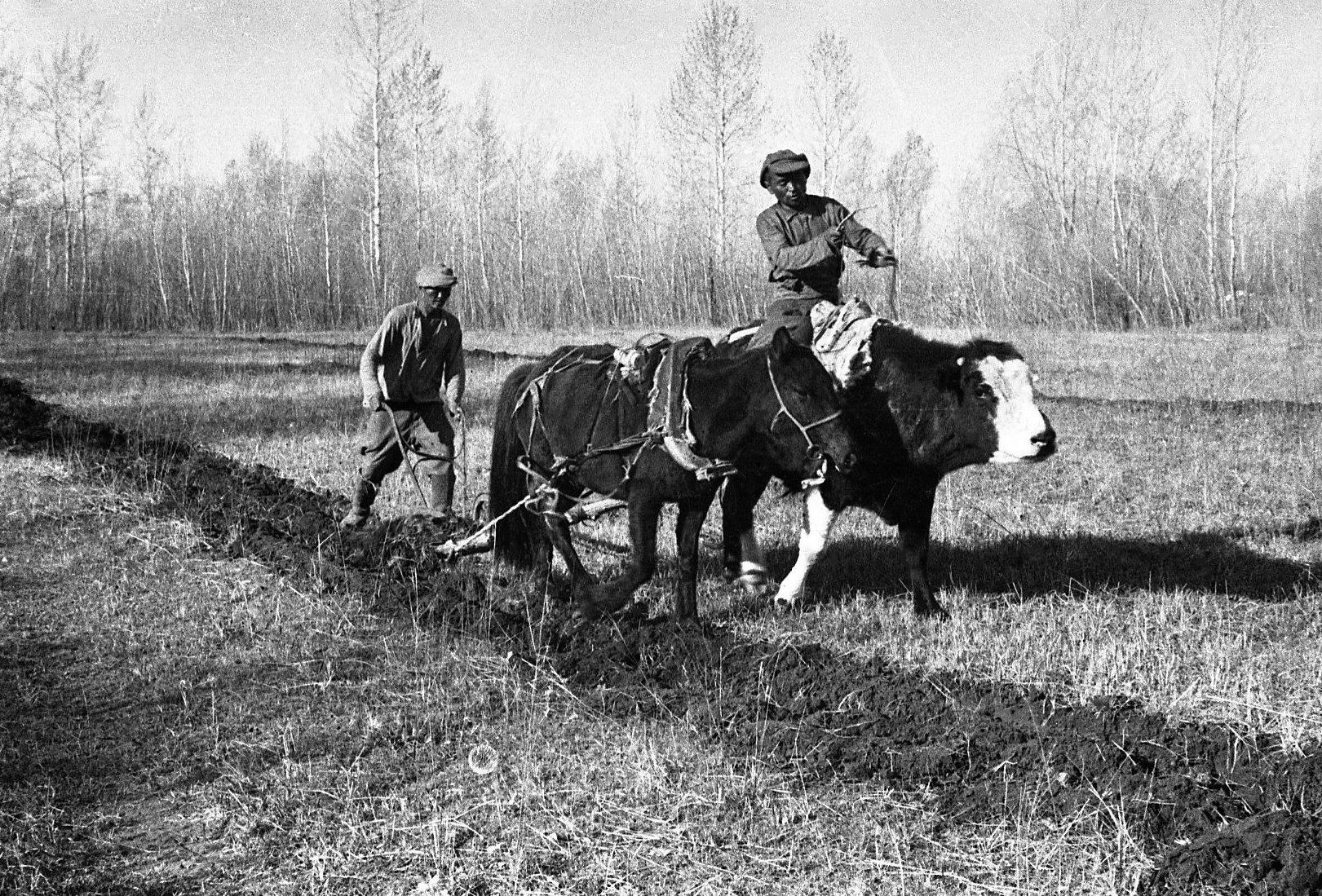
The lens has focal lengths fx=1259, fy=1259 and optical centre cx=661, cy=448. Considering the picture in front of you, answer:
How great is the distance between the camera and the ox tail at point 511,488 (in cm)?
827

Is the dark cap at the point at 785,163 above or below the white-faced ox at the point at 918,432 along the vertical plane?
above

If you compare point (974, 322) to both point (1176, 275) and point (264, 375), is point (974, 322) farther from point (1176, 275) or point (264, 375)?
point (264, 375)

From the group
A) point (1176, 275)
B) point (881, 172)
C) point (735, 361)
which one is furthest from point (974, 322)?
point (735, 361)

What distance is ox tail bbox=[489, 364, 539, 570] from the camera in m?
8.27

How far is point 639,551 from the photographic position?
6879 mm

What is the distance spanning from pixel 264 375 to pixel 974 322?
49.2 ft

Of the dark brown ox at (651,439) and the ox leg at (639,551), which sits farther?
the ox leg at (639,551)

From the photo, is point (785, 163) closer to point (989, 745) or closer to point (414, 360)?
point (414, 360)

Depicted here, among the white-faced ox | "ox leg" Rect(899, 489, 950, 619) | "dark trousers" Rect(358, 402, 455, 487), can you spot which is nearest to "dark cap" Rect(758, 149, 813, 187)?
the white-faced ox

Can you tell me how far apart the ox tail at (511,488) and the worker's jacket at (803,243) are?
1.75m

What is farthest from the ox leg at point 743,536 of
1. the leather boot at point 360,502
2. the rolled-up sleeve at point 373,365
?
the leather boot at point 360,502

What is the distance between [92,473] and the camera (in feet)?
37.8

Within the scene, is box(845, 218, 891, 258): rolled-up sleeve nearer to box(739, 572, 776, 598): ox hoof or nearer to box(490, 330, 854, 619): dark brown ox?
box(490, 330, 854, 619): dark brown ox

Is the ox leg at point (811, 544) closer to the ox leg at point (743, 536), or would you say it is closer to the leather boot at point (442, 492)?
the ox leg at point (743, 536)
